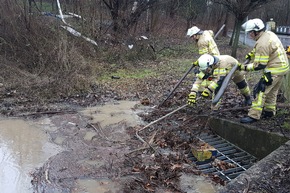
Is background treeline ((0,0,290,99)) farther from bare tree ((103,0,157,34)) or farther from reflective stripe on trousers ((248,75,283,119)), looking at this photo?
reflective stripe on trousers ((248,75,283,119))

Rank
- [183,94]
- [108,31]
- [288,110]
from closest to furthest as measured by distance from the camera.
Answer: [288,110]
[183,94]
[108,31]

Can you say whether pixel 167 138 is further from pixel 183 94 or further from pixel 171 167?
pixel 183 94

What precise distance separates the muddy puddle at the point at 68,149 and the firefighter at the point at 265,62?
5.82 feet

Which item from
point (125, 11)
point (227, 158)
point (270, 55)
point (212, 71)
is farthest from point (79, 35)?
point (227, 158)

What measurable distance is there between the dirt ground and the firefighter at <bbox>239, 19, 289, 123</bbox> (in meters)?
0.29

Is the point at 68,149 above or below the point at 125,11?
below

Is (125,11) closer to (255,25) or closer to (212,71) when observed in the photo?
(212,71)

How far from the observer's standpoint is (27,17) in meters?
11.0

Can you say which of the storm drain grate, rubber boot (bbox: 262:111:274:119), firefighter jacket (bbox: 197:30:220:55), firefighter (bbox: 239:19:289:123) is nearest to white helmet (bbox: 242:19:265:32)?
firefighter (bbox: 239:19:289:123)

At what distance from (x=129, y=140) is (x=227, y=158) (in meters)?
1.76

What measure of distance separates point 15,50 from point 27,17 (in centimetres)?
125

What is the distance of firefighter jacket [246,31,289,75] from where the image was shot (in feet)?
17.7

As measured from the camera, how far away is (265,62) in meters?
5.41

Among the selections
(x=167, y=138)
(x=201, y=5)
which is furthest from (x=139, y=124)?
(x=201, y=5)
